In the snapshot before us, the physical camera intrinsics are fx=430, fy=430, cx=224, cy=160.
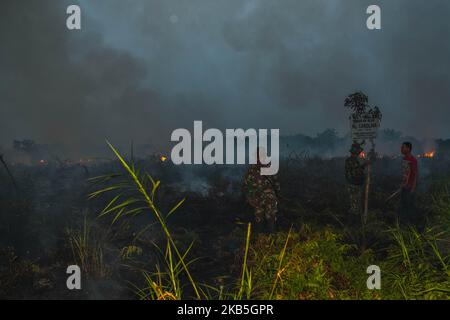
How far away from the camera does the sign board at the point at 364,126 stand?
942 cm

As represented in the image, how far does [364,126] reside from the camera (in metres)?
9.52

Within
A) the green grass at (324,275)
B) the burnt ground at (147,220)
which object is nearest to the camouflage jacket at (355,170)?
the burnt ground at (147,220)

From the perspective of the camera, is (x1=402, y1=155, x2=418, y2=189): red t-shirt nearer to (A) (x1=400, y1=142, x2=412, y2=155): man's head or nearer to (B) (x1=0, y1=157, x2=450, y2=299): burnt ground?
(A) (x1=400, y1=142, x2=412, y2=155): man's head

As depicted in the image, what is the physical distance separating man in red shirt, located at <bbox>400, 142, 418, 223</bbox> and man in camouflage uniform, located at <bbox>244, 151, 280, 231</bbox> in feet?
9.60

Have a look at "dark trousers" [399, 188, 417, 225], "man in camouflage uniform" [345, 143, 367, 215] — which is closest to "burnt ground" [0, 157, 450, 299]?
"dark trousers" [399, 188, 417, 225]

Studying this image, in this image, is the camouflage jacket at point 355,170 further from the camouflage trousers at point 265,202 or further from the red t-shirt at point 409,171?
the camouflage trousers at point 265,202

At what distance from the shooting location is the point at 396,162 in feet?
76.4

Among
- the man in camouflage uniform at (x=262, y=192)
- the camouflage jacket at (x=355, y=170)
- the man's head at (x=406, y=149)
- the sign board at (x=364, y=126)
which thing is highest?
the sign board at (x=364, y=126)

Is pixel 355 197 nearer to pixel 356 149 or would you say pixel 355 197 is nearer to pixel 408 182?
pixel 356 149

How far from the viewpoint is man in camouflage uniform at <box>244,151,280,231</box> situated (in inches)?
370

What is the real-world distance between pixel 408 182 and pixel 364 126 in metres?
1.62

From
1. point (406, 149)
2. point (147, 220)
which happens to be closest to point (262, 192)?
point (406, 149)

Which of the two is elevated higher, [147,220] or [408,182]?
[408,182]
